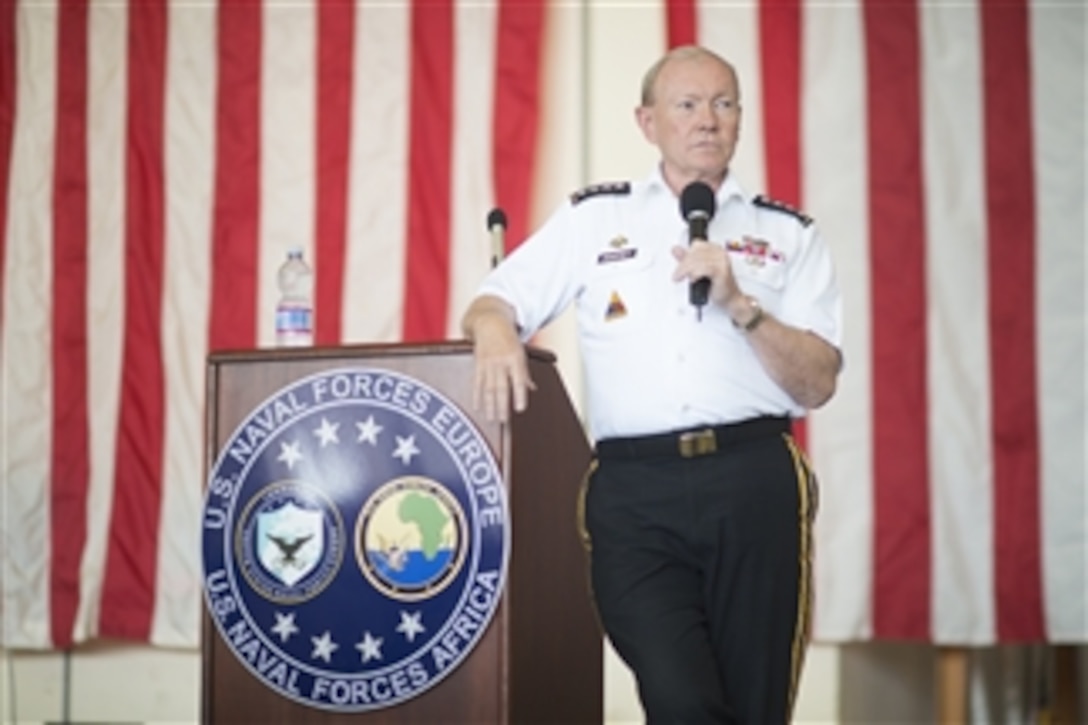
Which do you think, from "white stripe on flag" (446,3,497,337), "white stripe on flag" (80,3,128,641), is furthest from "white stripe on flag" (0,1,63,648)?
"white stripe on flag" (446,3,497,337)

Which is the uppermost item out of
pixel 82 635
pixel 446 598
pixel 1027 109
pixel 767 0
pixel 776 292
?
pixel 767 0

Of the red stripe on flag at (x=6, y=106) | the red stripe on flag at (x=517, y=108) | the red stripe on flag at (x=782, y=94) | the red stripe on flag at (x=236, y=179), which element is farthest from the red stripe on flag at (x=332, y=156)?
the red stripe on flag at (x=782, y=94)

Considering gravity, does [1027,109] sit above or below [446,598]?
above

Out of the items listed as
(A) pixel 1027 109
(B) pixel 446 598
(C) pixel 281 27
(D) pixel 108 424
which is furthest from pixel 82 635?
(A) pixel 1027 109

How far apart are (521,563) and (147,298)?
2.41 m

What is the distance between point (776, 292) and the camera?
2936 mm

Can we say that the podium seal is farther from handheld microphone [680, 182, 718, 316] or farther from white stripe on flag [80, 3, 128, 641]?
white stripe on flag [80, 3, 128, 641]

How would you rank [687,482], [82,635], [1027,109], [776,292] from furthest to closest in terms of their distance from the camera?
[82,635]
[1027,109]
[776,292]
[687,482]

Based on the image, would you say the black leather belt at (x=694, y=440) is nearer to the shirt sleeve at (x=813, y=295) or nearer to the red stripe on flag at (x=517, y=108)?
the shirt sleeve at (x=813, y=295)

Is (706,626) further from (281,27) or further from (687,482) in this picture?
(281,27)

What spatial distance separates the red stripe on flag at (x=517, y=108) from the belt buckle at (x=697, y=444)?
1987mm

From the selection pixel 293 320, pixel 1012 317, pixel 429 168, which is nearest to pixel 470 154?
pixel 429 168

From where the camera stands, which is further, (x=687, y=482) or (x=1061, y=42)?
(x=1061, y=42)

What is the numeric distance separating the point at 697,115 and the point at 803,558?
818mm
